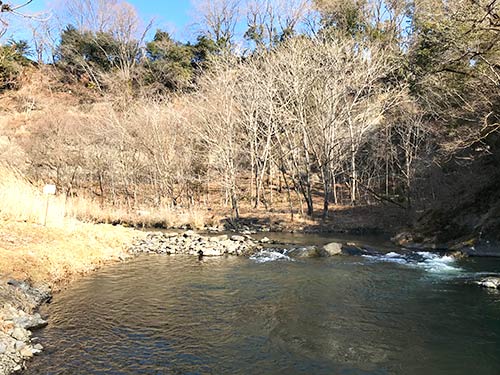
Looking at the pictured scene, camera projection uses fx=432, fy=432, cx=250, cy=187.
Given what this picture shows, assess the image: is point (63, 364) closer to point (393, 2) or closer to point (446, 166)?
point (446, 166)

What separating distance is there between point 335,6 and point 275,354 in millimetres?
37296

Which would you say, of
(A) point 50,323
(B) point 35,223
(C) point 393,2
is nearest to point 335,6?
(C) point 393,2

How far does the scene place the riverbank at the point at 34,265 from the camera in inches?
247

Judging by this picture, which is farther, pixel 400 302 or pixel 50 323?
pixel 400 302

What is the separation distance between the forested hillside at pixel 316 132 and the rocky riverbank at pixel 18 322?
13834mm

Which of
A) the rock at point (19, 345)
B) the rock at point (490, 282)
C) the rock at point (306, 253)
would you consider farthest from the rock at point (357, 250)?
the rock at point (19, 345)

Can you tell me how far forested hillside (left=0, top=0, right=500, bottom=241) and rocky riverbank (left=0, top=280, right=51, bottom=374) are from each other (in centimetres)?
1383

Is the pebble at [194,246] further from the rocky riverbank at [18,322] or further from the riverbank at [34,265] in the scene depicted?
the rocky riverbank at [18,322]

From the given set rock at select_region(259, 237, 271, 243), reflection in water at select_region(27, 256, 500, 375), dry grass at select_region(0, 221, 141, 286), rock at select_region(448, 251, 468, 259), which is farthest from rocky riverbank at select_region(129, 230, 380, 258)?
reflection in water at select_region(27, 256, 500, 375)

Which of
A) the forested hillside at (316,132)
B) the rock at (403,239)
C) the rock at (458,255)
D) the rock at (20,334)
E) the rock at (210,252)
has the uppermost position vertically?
the forested hillside at (316,132)

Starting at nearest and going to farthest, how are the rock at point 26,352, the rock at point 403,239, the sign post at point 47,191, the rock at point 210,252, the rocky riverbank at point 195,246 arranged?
the rock at point 26,352
the sign post at point 47,191
the rock at point 210,252
the rocky riverbank at point 195,246
the rock at point 403,239

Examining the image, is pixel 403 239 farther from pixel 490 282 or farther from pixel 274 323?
pixel 274 323

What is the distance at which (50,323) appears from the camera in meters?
7.43

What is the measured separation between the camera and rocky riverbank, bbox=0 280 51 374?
18.7ft
